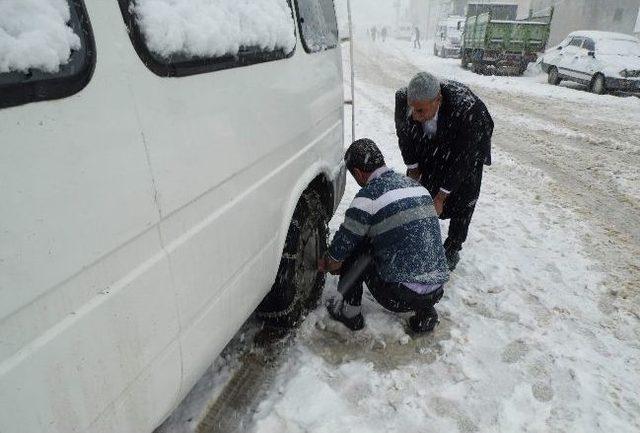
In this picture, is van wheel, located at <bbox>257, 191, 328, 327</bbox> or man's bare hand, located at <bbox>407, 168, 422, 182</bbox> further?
man's bare hand, located at <bbox>407, 168, 422, 182</bbox>

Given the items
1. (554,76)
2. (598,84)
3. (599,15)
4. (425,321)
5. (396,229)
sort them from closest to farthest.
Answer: (396,229) → (425,321) → (598,84) → (554,76) → (599,15)

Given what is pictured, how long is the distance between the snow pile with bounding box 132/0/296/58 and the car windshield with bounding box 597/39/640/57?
43.8 ft

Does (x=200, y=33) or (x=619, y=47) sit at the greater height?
(x=200, y=33)

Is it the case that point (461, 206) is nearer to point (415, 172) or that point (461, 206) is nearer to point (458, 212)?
point (458, 212)

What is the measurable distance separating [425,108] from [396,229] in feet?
2.98

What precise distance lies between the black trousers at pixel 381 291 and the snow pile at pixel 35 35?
207 cm

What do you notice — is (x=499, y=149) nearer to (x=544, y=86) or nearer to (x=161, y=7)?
(x=161, y=7)

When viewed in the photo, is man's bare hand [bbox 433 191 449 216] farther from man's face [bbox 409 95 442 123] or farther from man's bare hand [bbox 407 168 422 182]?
man's face [bbox 409 95 442 123]

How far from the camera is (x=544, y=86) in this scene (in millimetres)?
12930

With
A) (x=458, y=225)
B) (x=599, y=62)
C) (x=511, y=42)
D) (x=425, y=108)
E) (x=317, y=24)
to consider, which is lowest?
(x=599, y=62)

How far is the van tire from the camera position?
38.7 feet

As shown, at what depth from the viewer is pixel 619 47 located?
1242 cm

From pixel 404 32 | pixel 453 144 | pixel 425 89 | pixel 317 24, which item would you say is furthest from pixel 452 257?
pixel 404 32

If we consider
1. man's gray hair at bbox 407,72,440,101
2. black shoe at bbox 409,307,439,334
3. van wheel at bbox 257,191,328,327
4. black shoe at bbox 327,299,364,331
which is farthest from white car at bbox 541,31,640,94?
black shoe at bbox 327,299,364,331
